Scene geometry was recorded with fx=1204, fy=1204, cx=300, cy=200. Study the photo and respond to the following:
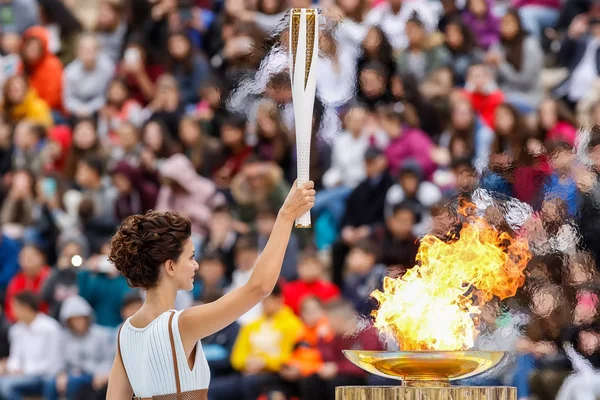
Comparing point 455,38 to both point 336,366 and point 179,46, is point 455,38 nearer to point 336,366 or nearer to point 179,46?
point 179,46

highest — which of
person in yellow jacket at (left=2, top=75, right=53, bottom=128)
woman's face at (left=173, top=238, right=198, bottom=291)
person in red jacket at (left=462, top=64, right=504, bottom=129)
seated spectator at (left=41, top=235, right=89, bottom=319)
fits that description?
person in yellow jacket at (left=2, top=75, right=53, bottom=128)

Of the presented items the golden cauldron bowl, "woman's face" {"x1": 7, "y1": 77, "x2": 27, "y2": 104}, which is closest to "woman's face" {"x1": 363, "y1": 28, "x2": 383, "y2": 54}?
"woman's face" {"x1": 7, "y1": 77, "x2": 27, "y2": 104}

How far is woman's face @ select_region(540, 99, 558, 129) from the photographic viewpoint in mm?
9164

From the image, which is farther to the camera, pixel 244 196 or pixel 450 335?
pixel 244 196

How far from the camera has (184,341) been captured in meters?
3.83

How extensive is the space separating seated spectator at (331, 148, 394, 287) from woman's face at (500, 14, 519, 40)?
160 cm

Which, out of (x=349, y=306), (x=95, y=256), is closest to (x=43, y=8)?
(x=95, y=256)

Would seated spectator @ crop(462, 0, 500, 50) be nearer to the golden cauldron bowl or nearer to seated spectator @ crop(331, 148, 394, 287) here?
seated spectator @ crop(331, 148, 394, 287)

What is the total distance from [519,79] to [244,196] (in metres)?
2.51

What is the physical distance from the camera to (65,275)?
9.85 m

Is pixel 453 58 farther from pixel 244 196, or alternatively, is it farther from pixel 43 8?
pixel 43 8

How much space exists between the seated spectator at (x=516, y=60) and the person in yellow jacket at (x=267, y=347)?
8.96ft

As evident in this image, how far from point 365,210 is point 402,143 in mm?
679

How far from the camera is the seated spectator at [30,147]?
36.4 feet
